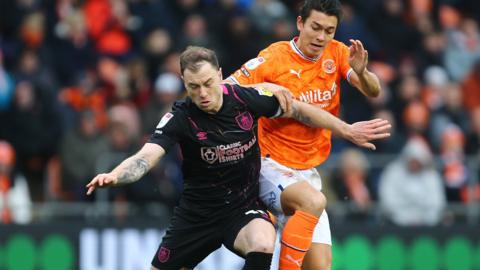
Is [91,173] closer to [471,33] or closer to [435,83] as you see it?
[435,83]

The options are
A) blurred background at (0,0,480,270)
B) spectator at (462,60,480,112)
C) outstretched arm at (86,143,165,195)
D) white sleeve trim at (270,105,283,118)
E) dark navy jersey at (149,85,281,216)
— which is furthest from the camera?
spectator at (462,60,480,112)

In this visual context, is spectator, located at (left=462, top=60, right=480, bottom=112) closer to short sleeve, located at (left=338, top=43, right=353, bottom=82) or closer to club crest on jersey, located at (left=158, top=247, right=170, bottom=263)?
short sleeve, located at (left=338, top=43, right=353, bottom=82)

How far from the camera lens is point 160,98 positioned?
1545 cm

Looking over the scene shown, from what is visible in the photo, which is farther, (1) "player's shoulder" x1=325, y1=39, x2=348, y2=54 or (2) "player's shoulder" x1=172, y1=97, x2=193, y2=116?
(1) "player's shoulder" x1=325, y1=39, x2=348, y2=54

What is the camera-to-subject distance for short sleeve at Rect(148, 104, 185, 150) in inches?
354

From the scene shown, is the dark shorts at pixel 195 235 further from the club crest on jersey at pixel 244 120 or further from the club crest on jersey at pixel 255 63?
the club crest on jersey at pixel 255 63

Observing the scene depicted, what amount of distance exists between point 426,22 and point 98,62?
569cm

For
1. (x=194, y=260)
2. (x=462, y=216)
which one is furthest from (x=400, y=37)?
(x=194, y=260)

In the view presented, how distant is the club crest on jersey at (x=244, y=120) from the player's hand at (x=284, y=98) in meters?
0.26

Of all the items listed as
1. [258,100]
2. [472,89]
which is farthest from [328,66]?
[472,89]

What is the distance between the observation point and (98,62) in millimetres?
16094

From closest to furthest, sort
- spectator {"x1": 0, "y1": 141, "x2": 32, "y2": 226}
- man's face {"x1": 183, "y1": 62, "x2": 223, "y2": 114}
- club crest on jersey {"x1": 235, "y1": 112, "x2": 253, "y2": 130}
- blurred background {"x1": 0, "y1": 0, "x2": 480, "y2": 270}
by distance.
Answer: man's face {"x1": 183, "y1": 62, "x2": 223, "y2": 114} → club crest on jersey {"x1": 235, "y1": 112, "x2": 253, "y2": 130} → blurred background {"x1": 0, "y1": 0, "x2": 480, "y2": 270} → spectator {"x1": 0, "y1": 141, "x2": 32, "y2": 226}

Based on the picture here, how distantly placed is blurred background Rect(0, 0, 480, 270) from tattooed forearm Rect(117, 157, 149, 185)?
506 cm

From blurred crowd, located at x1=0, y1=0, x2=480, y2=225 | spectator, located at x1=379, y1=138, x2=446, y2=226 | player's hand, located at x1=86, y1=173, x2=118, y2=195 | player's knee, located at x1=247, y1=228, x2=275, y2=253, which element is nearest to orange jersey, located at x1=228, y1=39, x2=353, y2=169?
player's knee, located at x1=247, y1=228, x2=275, y2=253
